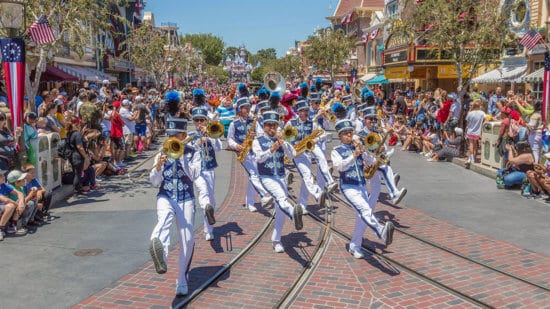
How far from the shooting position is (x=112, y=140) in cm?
1384

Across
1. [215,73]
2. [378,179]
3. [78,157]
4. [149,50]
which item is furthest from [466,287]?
[215,73]

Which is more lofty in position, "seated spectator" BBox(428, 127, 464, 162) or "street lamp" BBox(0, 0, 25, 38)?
"street lamp" BBox(0, 0, 25, 38)

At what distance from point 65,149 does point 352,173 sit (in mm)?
6461

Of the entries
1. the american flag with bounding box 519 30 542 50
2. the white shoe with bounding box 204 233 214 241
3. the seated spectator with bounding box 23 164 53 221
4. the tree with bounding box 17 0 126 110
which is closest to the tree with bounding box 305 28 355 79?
the american flag with bounding box 519 30 542 50

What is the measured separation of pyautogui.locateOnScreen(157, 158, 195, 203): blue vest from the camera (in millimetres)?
5680

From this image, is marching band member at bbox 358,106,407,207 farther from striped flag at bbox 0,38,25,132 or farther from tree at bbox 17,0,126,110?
tree at bbox 17,0,126,110

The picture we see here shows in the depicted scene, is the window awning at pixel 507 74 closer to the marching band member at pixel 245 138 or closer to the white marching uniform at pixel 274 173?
the marching band member at pixel 245 138

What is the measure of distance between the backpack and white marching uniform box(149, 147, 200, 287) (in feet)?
18.4

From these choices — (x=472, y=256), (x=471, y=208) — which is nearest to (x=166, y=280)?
(x=472, y=256)

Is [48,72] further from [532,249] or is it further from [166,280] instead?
[532,249]

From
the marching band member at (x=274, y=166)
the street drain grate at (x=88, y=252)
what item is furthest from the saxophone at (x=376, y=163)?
the street drain grate at (x=88, y=252)

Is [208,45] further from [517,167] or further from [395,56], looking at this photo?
[517,167]

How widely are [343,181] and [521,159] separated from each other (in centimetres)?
601

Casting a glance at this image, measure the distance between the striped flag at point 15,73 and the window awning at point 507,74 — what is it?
22.4 metres
